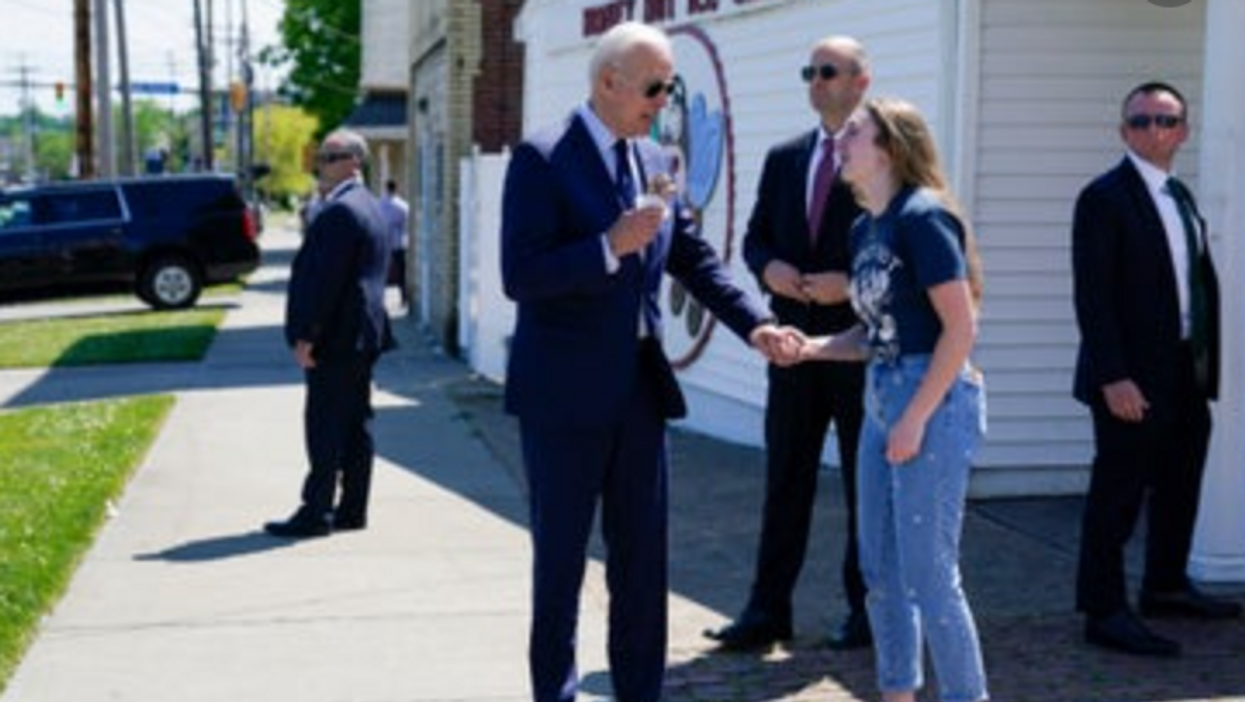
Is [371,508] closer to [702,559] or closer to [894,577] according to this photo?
[702,559]

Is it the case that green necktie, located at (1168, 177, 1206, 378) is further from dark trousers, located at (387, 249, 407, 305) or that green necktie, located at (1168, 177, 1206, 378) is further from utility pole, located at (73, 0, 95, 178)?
utility pole, located at (73, 0, 95, 178)

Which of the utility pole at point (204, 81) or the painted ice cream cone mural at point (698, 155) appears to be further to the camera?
the utility pole at point (204, 81)

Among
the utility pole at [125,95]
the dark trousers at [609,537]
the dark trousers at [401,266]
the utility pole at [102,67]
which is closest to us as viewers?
the dark trousers at [609,537]

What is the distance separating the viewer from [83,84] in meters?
36.6

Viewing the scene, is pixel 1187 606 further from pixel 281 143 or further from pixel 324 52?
pixel 281 143

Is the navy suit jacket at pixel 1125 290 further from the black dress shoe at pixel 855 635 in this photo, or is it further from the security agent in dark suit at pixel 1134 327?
the black dress shoe at pixel 855 635

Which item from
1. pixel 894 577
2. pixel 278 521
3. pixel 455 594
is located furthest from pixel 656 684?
pixel 278 521

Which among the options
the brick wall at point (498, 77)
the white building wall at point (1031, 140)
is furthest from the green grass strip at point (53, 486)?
the brick wall at point (498, 77)

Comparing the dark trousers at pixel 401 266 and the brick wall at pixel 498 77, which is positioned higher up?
the brick wall at pixel 498 77

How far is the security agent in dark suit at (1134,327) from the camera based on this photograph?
611cm

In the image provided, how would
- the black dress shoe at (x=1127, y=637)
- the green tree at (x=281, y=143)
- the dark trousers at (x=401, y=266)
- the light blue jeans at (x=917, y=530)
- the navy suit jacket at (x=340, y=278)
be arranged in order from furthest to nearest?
the green tree at (x=281, y=143) → the dark trousers at (x=401, y=266) → the navy suit jacket at (x=340, y=278) → the black dress shoe at (x=1127, y=637) → the light blue jeans at (x=917, y=530)

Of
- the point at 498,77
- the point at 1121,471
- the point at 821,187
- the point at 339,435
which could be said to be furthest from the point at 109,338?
the point at 1121,471

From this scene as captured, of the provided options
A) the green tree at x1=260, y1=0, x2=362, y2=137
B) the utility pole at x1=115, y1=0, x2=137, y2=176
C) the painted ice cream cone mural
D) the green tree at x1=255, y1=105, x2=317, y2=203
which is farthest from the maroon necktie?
the green tree at x1=255, y1=105, x2=317, y2=203

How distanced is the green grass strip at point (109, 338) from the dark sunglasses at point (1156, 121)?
13590mm
